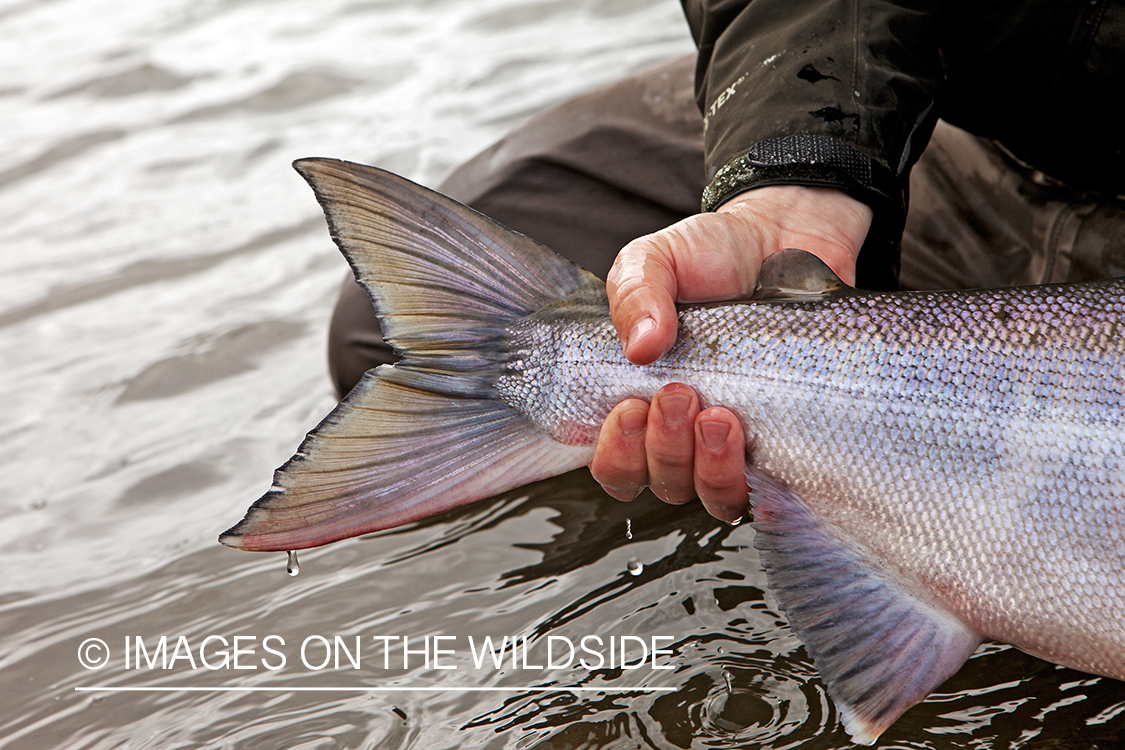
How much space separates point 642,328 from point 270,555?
47.7 inches

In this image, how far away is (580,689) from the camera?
1819mm

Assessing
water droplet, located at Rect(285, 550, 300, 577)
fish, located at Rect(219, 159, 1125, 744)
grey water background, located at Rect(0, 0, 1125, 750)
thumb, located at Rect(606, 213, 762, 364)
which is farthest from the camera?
water droplet, located at Rect(285, 550, 300, 577)

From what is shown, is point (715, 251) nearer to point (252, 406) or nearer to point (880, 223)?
point (880, 223)

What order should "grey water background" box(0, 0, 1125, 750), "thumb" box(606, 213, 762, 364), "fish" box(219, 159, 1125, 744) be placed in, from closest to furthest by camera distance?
"fish" box(219, 159, 1125, 744) → "thumb" box(606, 213, 762, 364) → "grey water background" box(0, 0, 1125, 750)

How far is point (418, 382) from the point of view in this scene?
163 cm

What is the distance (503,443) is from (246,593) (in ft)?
2.95

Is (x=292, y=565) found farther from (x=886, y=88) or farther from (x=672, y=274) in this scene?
(x=886, y=88)

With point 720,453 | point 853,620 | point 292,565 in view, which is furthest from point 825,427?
point 292,565

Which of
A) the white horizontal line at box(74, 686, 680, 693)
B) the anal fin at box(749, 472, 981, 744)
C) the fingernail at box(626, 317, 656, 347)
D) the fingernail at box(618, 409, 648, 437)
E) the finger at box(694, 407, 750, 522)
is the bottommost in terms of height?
the white horizontal line at box(74, 686, 680, 693)

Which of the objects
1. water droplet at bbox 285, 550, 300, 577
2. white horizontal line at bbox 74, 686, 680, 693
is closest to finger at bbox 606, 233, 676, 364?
white horizontal line at bbox 74, 686, 680, 693

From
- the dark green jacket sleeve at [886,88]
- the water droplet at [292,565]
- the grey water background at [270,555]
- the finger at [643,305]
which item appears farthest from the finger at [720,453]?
the water droplet at [292,565]

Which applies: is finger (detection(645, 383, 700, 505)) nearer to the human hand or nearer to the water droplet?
the human hand

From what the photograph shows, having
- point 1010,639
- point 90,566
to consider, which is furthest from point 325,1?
point 1010,639

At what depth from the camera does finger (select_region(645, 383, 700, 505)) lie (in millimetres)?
1562
